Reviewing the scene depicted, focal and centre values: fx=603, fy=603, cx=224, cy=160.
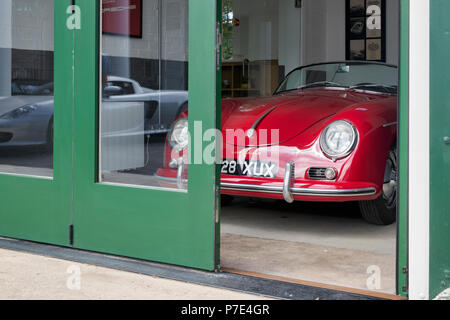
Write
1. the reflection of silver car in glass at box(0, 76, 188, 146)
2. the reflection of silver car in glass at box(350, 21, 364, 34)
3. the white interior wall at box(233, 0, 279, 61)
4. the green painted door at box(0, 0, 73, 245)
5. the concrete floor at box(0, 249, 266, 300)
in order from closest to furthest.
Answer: the concrete floor at box(0, 249, 266, 300)
the reflection of silver car in glass at box(0, 76, 188, 146)
the green painted door at box(0, 0, 73, 245)
the reflection of silver car in glass at box(350, 21, 364, 34)
the white interior wall at box(233, 0, 279, 61)

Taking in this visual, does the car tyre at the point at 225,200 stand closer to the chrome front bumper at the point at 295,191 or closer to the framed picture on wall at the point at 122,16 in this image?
the chrome front bumper at the point at 295,191

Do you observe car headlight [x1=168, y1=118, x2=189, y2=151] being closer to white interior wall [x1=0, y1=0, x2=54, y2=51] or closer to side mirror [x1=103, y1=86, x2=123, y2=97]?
side mirror [x1=103, y1=86, x2=123, y2=97]

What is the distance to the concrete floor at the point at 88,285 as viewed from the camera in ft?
8.13

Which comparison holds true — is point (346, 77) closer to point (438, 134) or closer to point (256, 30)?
point (438, 134)

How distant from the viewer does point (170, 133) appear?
307 cm

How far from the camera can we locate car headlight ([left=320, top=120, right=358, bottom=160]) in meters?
3.64

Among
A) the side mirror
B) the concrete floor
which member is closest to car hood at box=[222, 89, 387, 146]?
the side mirror

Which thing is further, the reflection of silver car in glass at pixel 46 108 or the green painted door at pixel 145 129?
the reflection of silver car in glass at pixel 46 108

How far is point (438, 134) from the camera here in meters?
2.36

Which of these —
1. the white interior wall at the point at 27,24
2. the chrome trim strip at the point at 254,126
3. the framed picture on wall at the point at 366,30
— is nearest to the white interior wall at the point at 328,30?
the framed picture on wall at the point at 366,30

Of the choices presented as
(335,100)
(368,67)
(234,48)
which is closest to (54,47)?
(335,100)

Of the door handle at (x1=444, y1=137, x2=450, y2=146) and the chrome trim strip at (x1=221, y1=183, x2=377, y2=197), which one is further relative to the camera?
the chrome trim strip at (x1=221, y1=183, x2=377, y2=197)

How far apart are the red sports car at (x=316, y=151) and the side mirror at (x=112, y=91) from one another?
101 cm

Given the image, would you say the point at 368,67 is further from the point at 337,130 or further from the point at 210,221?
the point at 210,221
